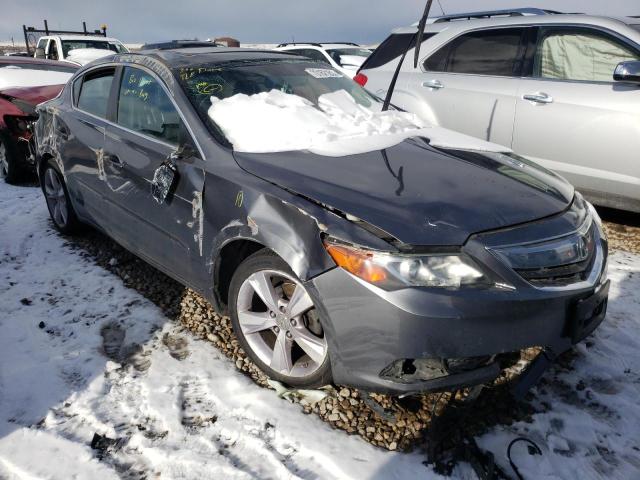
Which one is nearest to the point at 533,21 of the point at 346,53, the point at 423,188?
the point at 423,188

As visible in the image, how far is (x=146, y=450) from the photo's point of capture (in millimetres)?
2164

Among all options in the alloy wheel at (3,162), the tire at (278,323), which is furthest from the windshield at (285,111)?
the alloy wheel at (3,162)

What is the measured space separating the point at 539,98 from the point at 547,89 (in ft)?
0.33

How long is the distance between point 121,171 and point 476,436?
98.1 inches

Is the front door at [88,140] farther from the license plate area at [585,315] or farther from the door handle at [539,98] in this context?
the door handle at [539,98]

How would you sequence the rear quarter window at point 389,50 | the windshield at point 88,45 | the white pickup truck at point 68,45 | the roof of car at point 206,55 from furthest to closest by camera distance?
the windshield at point 88,45 → the white pickup truck at point 68,45 → the rear quarter window at point 389,50 → the roof of car at point 206,55

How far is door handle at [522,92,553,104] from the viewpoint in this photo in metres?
4.27

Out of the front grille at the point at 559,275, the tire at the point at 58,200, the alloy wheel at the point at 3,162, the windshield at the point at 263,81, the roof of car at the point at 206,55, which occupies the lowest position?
the alloy wheel at the point at 3,162

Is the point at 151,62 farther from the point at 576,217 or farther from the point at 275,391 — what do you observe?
the point at 576,217

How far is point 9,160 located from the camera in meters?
5.83

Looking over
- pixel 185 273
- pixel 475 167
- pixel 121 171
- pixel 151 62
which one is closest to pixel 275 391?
pixel 185 273

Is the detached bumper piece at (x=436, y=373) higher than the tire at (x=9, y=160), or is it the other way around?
the detached bumper piece at (x=436, y=373)

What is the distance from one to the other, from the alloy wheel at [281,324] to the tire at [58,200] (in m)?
2.34

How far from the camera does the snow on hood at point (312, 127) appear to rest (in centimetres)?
263
